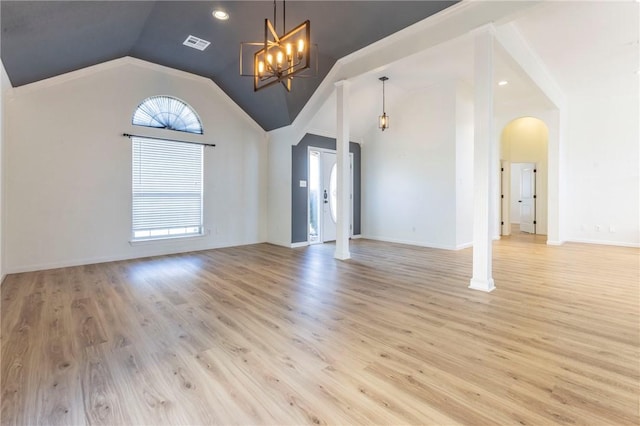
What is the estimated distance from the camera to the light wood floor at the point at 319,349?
1.48 meters

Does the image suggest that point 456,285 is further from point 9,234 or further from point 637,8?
point 9,234

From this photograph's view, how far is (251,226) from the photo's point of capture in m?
6.76

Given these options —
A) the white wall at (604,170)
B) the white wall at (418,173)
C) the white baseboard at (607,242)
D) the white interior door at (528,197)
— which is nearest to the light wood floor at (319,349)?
the white wall at (418,173)

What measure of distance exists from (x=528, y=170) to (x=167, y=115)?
397 inches

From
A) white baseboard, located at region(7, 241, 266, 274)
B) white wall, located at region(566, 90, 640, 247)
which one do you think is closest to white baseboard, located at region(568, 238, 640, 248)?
white wall, located at region(566, 90, 640, 247)

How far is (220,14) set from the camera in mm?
3887

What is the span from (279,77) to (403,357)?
270cm

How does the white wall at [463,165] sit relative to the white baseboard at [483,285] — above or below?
above

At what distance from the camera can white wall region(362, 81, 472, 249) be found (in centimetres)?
596

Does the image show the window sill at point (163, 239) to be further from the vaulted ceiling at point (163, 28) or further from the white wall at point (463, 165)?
the white wall at point (463, 165)

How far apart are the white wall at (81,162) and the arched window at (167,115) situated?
0.42 feet

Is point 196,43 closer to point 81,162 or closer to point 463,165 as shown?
point 81,162

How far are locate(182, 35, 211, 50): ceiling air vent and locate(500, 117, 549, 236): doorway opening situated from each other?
772 cm

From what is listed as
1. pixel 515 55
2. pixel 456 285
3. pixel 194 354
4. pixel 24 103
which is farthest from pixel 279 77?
pixel 24 103
